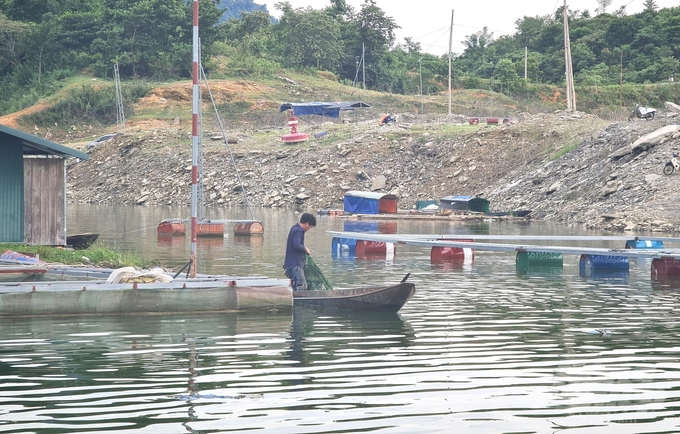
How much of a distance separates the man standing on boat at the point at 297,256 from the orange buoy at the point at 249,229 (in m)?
19.9

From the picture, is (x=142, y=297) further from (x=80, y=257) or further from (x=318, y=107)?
(x=318, y=107)

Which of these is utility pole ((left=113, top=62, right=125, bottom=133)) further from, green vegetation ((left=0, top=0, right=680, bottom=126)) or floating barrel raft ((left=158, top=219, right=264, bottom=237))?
floating barrel raft ((left=158, top=219, right=264, bottom=237))

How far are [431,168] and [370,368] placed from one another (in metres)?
51.6

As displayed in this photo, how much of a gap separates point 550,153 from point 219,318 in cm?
4469

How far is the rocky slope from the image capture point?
47625mm

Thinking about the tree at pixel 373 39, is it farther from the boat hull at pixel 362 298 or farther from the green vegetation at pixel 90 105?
the boat hull at pixel 362 298

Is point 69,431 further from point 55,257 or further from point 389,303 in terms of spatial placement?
point 55,257

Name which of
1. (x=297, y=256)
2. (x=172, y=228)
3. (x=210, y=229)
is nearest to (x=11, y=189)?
(x=297, y=256)

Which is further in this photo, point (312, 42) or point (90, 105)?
point (312, 42)

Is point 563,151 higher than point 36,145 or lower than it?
→ higher

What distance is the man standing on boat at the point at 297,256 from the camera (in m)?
18.5

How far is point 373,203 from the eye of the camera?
5297cm

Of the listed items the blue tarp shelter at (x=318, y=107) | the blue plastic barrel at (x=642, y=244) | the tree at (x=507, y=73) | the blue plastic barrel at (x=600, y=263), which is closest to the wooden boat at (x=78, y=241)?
the blue plastic barrel at (x=600, y=263)

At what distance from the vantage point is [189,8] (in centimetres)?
9525
